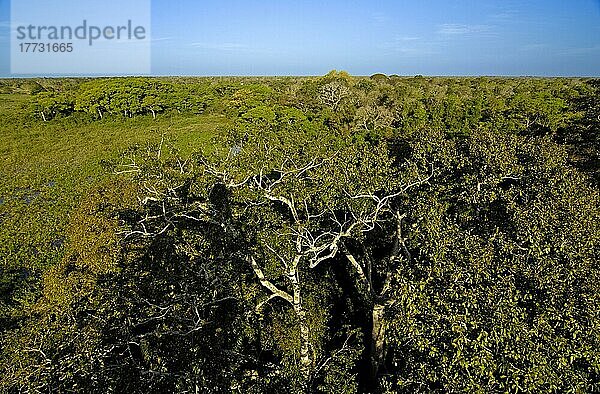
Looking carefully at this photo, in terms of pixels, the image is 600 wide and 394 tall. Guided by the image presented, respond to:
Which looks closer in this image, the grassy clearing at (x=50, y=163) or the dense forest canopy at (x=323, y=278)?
the dense forest canopy at (x=323, y=278)

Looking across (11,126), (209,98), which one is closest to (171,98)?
(209,98)

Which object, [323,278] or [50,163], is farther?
[50,163]

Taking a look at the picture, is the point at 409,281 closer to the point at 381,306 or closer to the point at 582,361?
the point at 582,361

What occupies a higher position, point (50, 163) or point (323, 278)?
point (50, 163)

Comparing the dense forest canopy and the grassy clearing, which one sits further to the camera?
the grassy clearing
